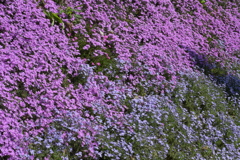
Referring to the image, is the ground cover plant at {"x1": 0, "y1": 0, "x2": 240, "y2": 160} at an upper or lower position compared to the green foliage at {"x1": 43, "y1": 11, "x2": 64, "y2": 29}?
lower

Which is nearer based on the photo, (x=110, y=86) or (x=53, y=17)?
(x=110, y=86)

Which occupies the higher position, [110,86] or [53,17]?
[53,17]

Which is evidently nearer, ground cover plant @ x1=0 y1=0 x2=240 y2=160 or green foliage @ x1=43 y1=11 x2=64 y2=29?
ground cover plant @ x1=0 y1=0 x2=240 y2=160

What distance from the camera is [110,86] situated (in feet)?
22.3

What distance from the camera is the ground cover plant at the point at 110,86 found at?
518 cm

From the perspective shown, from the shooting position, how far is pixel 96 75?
6.86m

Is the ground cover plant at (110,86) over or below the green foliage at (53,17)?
below

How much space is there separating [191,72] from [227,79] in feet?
5.87

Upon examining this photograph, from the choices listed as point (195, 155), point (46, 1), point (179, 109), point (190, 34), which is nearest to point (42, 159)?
point (195, 155)

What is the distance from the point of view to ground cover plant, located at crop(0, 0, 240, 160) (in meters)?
5.18

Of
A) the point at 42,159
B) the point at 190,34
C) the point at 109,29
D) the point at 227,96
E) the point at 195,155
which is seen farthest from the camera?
the point at 190,34

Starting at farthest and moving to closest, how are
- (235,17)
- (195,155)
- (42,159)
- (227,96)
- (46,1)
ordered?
(235,17) < (227,96) < (46,1) < (195,155) < (42,159)

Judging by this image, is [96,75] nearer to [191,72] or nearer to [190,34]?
[191,72]

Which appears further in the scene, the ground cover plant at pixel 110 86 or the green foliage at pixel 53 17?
the green foliage at pixel 53 17
